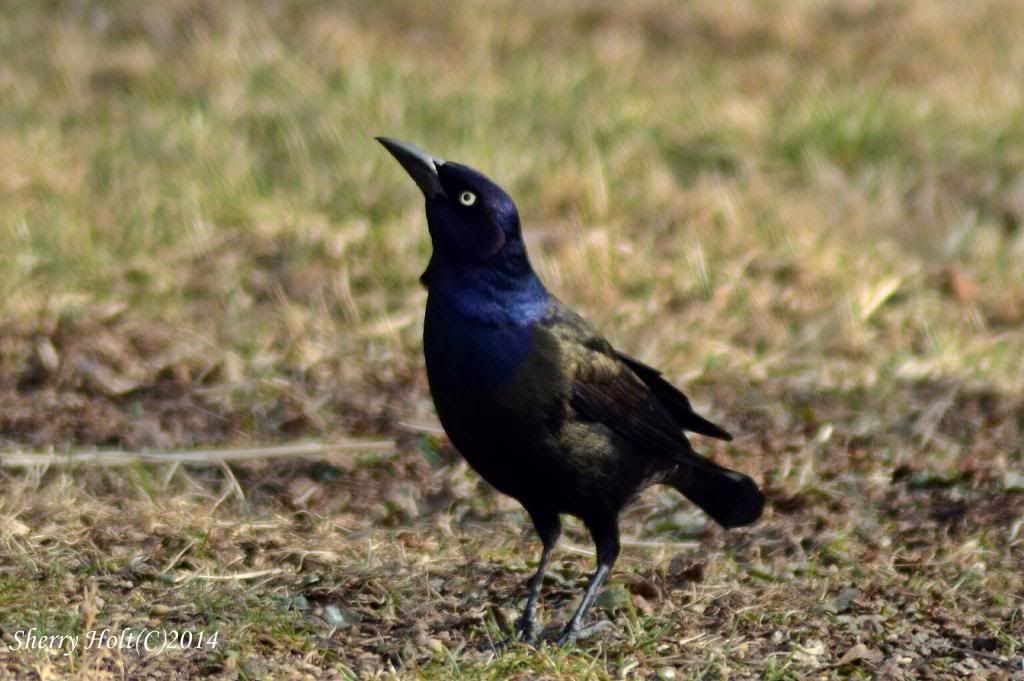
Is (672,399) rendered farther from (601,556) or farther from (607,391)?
(601,556)

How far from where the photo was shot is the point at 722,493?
4.32 m

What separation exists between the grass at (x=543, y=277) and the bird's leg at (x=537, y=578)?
3.0 inches

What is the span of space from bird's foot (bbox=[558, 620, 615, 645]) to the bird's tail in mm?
565


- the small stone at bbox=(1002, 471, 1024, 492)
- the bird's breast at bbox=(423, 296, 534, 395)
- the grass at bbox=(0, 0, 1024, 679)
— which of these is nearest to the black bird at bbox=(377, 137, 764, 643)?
the bird's breast at bbox=(423, 296, 534, 395)

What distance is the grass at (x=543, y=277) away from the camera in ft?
12.7

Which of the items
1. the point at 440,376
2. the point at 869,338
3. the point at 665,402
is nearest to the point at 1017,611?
the point at 665,402

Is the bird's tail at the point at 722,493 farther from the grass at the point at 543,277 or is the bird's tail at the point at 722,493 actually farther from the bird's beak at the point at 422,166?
the bird's beak at the point at 422,166

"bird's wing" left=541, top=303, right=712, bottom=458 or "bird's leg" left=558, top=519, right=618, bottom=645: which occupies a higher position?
"bird's wing" left=541, top=303, right=712, bottom=458

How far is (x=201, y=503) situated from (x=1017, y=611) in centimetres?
216

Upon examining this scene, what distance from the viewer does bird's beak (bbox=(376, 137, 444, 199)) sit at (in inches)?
155

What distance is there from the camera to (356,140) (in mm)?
7242

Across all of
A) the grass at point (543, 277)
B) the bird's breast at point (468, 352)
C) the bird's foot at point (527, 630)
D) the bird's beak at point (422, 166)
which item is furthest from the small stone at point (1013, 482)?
the bird's beak at point (422, 166)

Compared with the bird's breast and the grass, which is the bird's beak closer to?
the bird's breast

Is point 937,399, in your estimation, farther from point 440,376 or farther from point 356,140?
point 356,140
